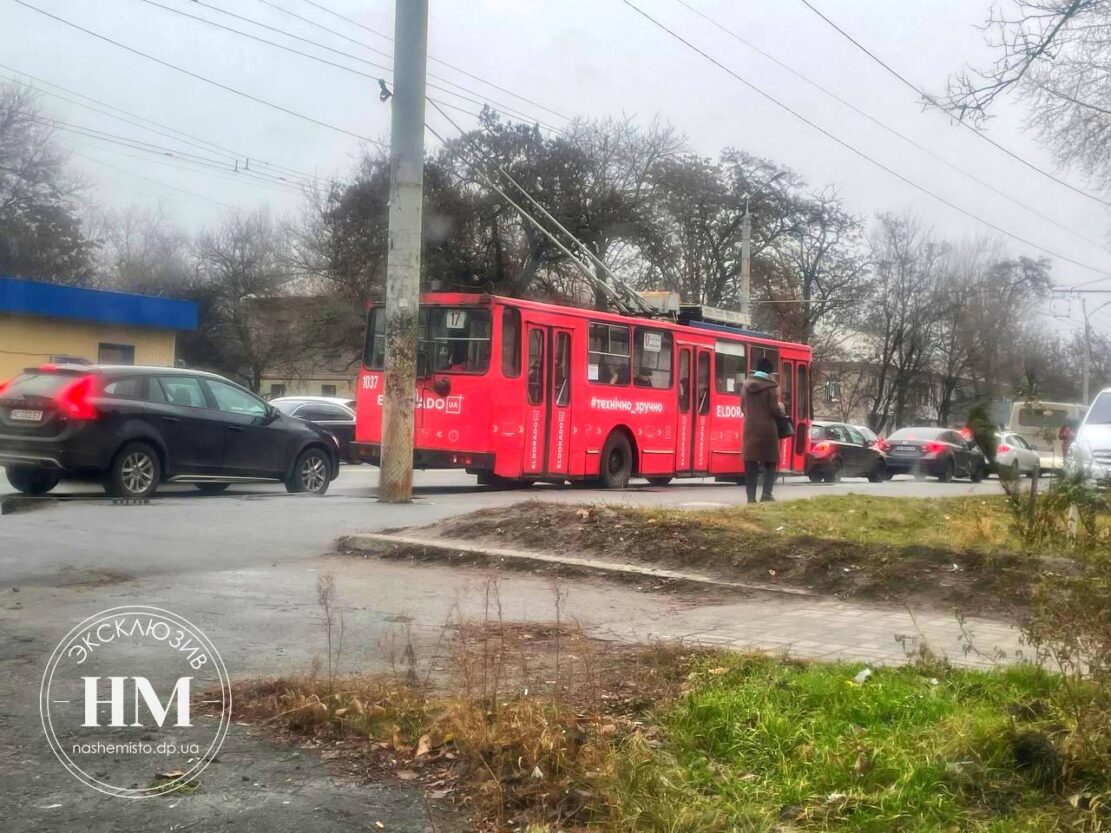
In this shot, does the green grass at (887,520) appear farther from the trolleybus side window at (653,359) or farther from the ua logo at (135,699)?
the trolleybus side window at (653,359)

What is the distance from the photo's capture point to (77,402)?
13.4m

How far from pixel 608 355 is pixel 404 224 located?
6.45 m

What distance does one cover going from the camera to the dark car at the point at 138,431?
43.7ft

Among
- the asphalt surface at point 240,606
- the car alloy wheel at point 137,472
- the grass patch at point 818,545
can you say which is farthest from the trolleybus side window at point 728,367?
the car alloy wheel at point 137,472

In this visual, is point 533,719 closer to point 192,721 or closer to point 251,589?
point 192,721

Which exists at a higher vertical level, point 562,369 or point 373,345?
point 373,345

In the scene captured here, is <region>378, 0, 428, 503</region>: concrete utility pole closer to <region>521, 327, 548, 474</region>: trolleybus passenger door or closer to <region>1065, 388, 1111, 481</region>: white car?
<region>521, 327, 548, 474</region>: trolleybus passenger door

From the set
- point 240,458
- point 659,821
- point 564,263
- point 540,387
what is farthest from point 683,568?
point 564,263

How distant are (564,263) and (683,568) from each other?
3428 cm

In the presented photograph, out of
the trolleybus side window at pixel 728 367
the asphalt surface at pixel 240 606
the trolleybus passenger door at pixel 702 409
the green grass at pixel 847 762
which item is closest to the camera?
the green grass at pixel 847 762

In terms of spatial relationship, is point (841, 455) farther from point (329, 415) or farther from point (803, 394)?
point (329, 415)

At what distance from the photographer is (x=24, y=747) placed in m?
4.44

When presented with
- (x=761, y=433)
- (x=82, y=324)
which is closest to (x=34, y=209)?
(x=82, y=324)

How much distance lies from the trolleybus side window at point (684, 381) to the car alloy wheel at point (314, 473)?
7.85m
